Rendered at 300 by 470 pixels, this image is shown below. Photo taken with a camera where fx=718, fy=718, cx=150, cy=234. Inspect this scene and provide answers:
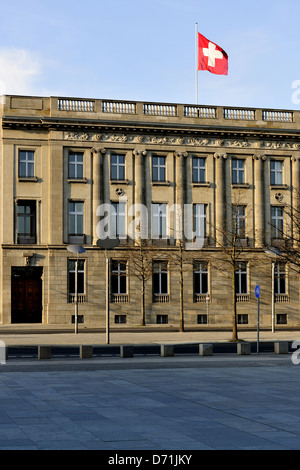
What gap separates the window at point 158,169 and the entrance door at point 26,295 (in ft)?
36.4

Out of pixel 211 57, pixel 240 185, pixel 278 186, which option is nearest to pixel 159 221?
pixel 240 185

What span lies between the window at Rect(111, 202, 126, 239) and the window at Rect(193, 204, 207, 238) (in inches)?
215

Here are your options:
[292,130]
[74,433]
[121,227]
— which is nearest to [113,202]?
[121,227]

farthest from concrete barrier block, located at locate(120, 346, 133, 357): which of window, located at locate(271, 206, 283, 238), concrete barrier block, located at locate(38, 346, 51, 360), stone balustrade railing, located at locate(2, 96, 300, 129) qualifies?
window, located at locate(271, 206, 283, 238)

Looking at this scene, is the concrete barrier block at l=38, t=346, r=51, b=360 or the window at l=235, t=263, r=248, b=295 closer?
the concrete barrier block at l=38, t=346, r=51, b=360

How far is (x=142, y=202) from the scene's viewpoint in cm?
5353

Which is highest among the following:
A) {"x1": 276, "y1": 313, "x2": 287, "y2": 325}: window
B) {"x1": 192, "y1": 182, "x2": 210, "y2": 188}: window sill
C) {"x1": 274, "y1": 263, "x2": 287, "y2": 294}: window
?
{"x1": 192, "y1": 182, "x2": 210, "y2": 188}: window sill

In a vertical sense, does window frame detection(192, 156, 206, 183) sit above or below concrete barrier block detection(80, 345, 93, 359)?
above

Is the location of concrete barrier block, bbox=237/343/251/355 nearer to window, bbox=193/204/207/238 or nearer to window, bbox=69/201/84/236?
window, bbox=69/201/84/236

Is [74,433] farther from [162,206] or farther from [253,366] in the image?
[162,206]

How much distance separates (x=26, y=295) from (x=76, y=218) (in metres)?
6.62

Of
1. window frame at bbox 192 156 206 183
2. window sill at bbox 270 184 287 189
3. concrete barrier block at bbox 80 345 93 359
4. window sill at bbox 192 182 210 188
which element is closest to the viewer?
concrete barrier block at bbox 80 345 93 359

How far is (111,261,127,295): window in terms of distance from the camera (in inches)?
2076

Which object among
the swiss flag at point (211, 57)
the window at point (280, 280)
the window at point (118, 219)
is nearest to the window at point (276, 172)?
the window at point (280, 280)
